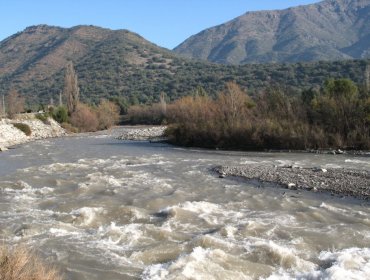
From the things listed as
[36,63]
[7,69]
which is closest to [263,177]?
[36,63]

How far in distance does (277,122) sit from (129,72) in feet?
397

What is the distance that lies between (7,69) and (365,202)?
7291 inches

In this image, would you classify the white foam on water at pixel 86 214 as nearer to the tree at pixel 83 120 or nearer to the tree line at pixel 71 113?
the tree line at pixel 71 113

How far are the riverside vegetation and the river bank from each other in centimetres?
1702

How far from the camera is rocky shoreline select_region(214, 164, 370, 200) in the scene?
18484 mm

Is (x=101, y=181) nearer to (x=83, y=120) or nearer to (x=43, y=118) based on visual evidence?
(x=43, y=118)

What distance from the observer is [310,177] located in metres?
21.2

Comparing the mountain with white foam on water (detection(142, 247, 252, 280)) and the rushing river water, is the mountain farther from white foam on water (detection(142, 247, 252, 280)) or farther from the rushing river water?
white foam on water (detection(142, 247, 252, 280))

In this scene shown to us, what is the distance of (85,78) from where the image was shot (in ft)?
495

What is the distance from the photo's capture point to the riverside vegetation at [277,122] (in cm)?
3525

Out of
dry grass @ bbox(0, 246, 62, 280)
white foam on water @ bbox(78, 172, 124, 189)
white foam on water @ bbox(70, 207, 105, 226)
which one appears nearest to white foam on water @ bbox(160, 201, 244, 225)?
white foam on water @ bbox(70, 207, 105, 226)

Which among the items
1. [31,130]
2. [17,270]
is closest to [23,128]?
[31,130]

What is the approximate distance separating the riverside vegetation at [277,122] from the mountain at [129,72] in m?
51.7

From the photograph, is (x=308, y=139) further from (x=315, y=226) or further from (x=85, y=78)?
(x=85, y=78)
